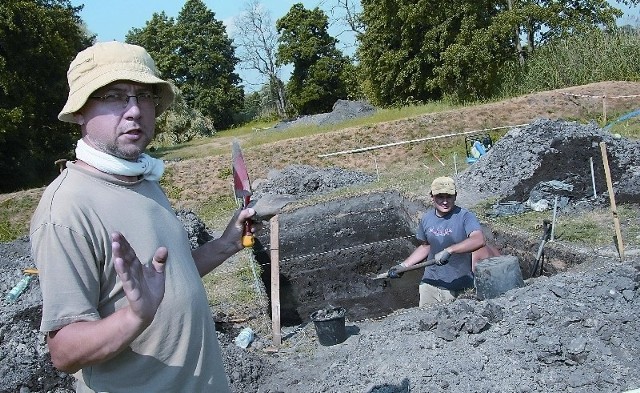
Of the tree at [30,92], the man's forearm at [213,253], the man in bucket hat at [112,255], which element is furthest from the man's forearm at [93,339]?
the tree at [30,92]

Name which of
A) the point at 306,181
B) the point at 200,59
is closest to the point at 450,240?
the point at 306,181

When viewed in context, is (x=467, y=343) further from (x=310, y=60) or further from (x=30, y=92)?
(x=310, y=60)

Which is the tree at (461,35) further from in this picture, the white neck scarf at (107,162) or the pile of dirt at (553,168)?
the white neck scarf at (107,162)

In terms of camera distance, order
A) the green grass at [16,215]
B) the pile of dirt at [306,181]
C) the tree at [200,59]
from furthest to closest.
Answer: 1. the tree at [200,59]
2. the pile of dirt at [306,181]
3. the green grass at [16,215]

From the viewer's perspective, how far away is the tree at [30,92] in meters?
21.5

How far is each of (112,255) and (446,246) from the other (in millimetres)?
4755

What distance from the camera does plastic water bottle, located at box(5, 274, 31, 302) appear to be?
716 centimetres

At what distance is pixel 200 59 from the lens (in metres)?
51.2

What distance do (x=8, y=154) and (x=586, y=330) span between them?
22.4 m

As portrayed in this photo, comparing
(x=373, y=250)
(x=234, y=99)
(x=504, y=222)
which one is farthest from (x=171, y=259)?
(x=234, y=99)

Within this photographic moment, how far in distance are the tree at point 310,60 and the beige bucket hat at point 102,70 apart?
44.8 meters

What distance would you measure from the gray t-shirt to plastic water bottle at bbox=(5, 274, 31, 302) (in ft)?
15.2

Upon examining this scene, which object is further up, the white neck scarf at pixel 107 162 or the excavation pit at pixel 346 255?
the white neck scarf at pixel 107 162

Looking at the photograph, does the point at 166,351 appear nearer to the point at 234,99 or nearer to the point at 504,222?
the point at 504,222
